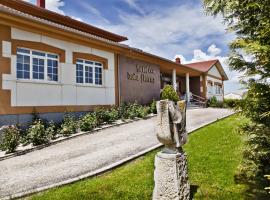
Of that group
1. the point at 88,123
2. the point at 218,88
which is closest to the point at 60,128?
the point at 88,123

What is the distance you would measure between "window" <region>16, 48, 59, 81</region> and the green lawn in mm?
6816

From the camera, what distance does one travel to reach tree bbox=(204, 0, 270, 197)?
436 centimetres

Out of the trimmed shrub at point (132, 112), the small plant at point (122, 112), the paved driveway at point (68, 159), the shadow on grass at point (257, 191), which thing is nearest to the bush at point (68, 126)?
the paved driveway at point (68, 159)

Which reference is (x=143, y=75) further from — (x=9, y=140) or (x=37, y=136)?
(x=9, y=140)

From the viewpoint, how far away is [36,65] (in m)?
12.2

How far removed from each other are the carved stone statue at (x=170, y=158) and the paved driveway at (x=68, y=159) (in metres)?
2.56

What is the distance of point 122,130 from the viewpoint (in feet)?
39.9

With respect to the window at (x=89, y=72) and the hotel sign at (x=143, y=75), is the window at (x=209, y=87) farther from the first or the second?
the window at (x=89, y=72)

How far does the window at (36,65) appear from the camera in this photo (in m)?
11.6

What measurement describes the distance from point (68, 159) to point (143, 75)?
38.4 ft

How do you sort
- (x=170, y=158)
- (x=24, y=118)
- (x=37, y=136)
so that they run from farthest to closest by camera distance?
1. (x=24, y=118)
2. (x=37, y=136)
3. (x=170, y=158)

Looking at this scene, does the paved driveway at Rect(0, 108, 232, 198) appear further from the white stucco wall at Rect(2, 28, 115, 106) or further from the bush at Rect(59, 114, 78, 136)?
the white stucco wall at Rect(2, 28, 115, 106)

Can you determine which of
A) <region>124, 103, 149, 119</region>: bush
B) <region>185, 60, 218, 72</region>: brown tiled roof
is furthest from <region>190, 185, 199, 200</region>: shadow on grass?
<region>185, 60, 218, 72</region>: brown tiled roof

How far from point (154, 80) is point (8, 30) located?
11.4 meters
